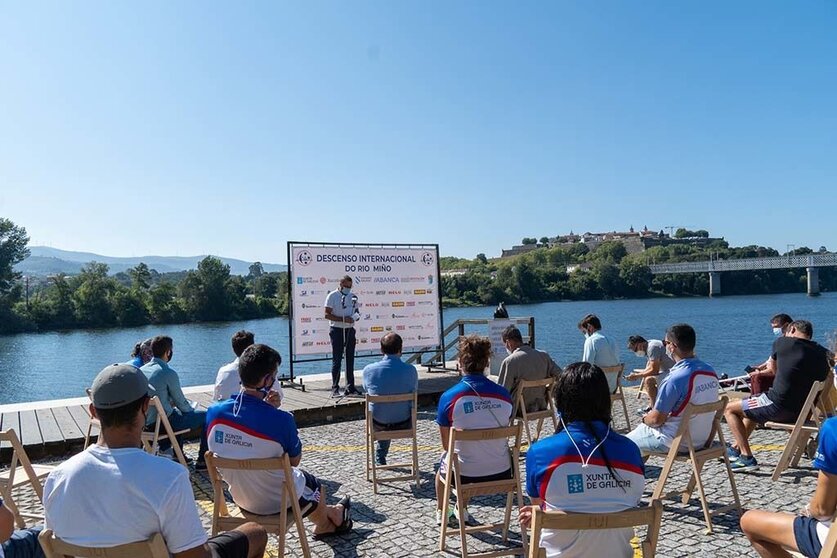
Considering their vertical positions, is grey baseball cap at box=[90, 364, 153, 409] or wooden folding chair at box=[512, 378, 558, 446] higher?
grey baseball cap at box=[90, 364, 153, 409]

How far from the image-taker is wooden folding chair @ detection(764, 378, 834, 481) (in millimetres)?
4941

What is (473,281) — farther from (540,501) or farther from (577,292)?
(540,501)

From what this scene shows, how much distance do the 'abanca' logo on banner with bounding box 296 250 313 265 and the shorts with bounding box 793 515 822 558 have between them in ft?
26.6

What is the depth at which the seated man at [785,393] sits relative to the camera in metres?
5.39

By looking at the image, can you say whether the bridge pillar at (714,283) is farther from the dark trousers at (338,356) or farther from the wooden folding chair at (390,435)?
the wooden folding chair at (390,435)

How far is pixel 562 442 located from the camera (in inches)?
96.4

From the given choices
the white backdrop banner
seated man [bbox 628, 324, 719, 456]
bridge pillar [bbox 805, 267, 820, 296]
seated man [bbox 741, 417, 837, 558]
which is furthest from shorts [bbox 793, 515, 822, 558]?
bridge pillar [bbox 805, 267, 820, 296]

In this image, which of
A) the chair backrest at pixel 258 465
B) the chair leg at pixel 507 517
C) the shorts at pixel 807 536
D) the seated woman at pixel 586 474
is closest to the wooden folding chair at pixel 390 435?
the chair leg at pixel 507 517

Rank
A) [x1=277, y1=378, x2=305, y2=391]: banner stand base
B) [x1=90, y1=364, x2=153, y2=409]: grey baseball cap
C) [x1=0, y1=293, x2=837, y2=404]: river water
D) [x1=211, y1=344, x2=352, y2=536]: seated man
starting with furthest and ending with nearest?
[x1=0, y1=293, x2=837, y2=404]: river water, [x1=277, y1=378, x2=305, y2=391]: banner stand base, [x1=211, y1=344, x2=352, y2=536]: seated man, [x1=90, y1=364, x2=153, y2=409]: grey baseball cap

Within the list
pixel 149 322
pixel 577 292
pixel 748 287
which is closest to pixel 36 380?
pixel 149 322

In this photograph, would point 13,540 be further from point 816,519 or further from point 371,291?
point 371,291

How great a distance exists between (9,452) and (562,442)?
6.25 m

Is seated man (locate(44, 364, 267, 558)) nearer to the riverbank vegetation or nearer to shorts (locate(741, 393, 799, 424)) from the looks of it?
shorts (locate(741, 393, 799, 424))

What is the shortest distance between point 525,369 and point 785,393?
2251mm
